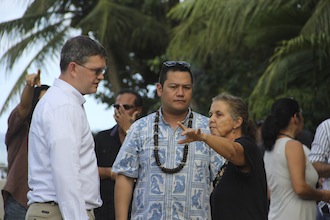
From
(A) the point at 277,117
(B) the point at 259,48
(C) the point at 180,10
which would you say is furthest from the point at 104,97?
(A) the point at 277,117

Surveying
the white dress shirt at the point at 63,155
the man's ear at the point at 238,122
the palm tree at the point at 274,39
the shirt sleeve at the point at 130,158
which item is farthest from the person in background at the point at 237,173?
the palm tree at the point at 274,39

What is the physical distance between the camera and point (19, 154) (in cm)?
796

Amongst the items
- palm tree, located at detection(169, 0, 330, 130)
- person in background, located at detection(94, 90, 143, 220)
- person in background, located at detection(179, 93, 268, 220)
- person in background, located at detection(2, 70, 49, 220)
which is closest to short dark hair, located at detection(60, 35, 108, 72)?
person in background, located at detection(179, 93, 268, 220)

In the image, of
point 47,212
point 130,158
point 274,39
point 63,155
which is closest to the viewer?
point 63,155

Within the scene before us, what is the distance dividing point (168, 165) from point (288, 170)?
1.75 meters

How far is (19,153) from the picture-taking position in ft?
26.1

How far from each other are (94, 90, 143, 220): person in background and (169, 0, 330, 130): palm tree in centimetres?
437

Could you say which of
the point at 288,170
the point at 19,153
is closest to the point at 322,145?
the point at 288,170

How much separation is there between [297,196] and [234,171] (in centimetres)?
203

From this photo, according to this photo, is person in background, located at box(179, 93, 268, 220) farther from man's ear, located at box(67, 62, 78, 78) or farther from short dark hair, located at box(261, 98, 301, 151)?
short dark hair, located at box(261, 98, 301, 151)

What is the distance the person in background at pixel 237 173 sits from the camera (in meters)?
6.04

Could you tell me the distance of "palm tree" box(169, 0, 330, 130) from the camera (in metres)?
13.1

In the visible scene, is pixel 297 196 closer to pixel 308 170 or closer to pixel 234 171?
pixel 308 170

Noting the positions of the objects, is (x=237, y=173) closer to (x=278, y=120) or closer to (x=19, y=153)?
(x=278, y=120)
